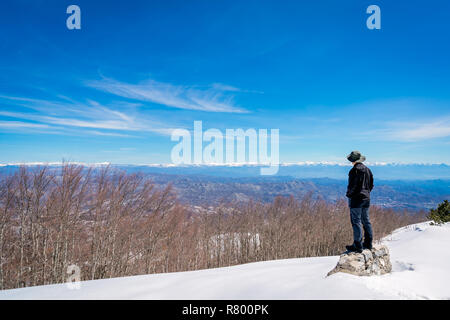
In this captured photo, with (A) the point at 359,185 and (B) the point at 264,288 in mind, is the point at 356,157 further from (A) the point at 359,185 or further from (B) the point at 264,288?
(B) the point at 264,288

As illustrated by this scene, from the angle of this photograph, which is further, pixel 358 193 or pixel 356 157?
pixel 356 157

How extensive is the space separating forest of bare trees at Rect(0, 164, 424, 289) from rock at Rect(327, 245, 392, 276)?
58.6 feet

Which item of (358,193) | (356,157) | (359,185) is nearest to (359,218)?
(358,193)

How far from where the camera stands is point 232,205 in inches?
1318

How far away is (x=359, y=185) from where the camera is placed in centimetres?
582

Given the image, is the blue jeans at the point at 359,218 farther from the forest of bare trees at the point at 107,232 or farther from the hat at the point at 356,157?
the forest of bare trees at the point at 107,232

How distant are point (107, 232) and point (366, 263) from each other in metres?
19.7

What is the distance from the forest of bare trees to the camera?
1555 centimetres

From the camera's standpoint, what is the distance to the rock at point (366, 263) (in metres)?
5.35

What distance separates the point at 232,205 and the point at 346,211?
62.4ft

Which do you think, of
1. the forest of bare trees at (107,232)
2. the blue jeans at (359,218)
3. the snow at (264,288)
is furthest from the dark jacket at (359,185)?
the forest of bare trees at (107,232)

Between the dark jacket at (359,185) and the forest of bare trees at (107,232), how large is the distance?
17879 millimetres

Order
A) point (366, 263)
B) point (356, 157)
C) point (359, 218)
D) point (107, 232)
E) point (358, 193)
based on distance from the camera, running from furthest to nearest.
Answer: point (107, 232), point (356, 157), point (359, 218), point (358, 193), point (366, 263)

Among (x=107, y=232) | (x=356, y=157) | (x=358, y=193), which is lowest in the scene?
(x=107, y=232)
